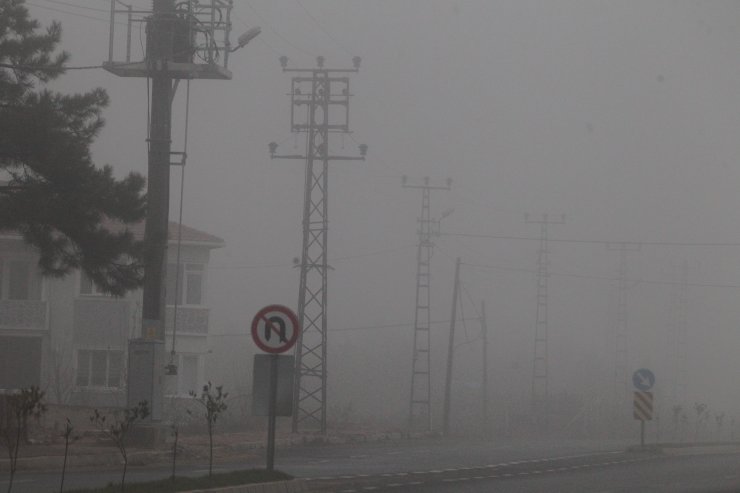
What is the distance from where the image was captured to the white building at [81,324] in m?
48.9

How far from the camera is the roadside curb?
1702cm

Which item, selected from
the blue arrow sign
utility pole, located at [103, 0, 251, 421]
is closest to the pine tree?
utility pole, located at [103, 0, 251, 421]

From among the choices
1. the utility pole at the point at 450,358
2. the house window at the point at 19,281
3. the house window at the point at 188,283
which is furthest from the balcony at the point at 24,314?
the utility pole at the point at 450,358

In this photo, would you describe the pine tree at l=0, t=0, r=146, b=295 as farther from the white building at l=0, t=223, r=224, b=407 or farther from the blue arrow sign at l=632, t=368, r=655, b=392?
the white building at l=0, t=223, r=224, b=407

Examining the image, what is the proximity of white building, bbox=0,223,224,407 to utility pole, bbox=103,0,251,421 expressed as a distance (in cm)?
2015

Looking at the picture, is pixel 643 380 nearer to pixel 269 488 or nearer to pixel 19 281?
pixel 269 488

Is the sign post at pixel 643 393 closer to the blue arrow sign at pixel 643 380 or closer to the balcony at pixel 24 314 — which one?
the blue arrow sign at pixel 643 380

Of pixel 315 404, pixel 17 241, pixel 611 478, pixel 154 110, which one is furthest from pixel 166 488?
pixel 315 404

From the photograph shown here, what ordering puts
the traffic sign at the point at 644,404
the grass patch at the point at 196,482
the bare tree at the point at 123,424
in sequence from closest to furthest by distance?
1. the bare tree at the point at 123,424
2. the grass patch at the point at 196,482
3. the traffic sign at the point at 644,404

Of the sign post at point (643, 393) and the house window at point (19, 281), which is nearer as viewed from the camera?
the sign post at point (643, 393)

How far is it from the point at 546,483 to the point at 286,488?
19.0ft

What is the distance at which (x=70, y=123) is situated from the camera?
84.5ft

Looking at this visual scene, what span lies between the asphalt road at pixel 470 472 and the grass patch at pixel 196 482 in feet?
3.29

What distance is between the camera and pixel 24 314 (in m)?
49.1
